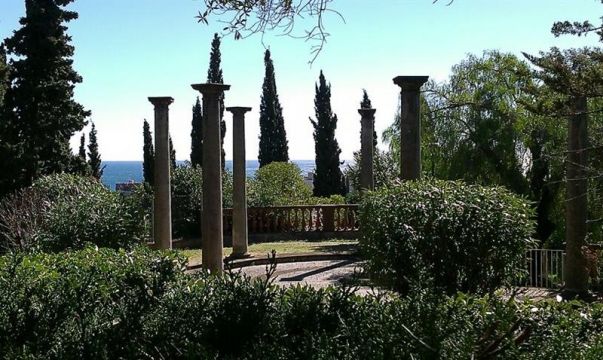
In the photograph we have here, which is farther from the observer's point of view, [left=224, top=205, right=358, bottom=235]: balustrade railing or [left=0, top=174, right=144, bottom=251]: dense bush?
[left=224, top=205, right=358, bottom=235]: balustrade railing

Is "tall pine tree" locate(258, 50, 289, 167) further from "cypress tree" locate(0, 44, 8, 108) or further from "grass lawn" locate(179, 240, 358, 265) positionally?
"grass lawn" locate(179, 240, 358, 265)

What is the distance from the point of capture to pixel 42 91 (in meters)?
22.1

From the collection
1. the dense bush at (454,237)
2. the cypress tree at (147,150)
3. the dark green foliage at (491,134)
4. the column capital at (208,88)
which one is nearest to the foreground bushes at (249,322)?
the dense bush at (454,237)

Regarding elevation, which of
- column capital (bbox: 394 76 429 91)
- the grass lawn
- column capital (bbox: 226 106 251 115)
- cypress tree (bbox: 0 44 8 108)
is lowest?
the grass lawn

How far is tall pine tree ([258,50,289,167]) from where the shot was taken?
155ft

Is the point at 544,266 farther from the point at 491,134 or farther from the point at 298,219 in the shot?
the point at 298,219

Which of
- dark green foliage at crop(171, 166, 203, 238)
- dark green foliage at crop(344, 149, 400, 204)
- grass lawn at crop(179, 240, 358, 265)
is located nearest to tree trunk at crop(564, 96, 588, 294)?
grass lawn at crop(179, 240, 358, 265)

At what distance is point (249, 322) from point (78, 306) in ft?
4.20

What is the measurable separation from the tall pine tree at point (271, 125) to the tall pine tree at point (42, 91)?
25.0 m

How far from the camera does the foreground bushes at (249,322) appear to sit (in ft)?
11.0

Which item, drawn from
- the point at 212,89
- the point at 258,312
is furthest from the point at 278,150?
the point at 258,312

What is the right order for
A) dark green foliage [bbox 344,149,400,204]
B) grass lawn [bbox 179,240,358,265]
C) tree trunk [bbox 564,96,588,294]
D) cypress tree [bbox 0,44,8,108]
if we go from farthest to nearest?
dark green foliage [bbox 344,149,400,204]
cypress tree [bbox 0,44,8,108]
grass lawn [bbox 179,240,358,265]
tree trunk [bbox 564,96,588,294]

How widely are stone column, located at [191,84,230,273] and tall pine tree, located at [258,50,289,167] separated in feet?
112

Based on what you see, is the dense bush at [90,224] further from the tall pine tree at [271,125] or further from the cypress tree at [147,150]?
the tall pine tree at [271,125]
